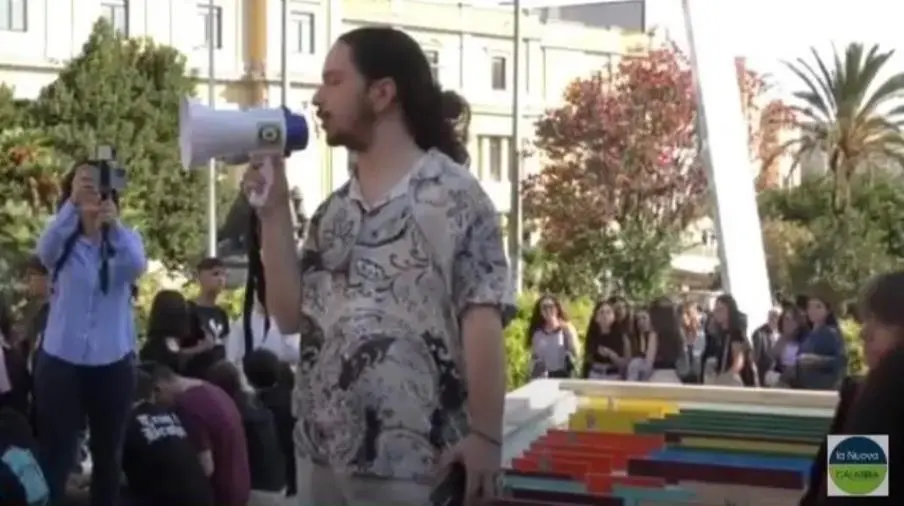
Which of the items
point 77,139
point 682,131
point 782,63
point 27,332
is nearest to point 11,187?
point 77,139

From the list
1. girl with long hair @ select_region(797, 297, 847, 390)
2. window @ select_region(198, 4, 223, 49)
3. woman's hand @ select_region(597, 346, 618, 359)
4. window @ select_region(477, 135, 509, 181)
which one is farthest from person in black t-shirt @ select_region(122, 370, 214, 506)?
window @ select_region(477, 135, 509, 181)

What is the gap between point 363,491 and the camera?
12.2ft

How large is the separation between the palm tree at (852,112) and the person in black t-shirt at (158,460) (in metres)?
42.0

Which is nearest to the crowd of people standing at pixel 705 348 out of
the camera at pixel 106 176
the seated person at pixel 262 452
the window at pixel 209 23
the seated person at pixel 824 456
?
the seated person at pixel 262 452

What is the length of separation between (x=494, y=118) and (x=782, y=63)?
36.9ft

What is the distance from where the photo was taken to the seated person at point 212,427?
7.84 metres

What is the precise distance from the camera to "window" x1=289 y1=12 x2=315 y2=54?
53.5 metres

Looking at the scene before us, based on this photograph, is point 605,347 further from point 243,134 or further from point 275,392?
point 243,134

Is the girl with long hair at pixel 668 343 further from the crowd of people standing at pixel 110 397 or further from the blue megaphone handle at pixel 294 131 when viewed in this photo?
the blue megaphone handle at pixel 294 131

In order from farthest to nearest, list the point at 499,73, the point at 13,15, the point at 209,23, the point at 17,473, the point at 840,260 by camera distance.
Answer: the point at 499,73
the point at 209,23
the point at 13,15
the point at 840,260
the point at 17,473

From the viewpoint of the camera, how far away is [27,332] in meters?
10.2

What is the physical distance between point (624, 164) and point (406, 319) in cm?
4106

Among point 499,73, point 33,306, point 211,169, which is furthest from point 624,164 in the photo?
point 33,306

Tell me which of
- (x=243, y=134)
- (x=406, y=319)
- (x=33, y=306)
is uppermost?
(x=243, y=134)
